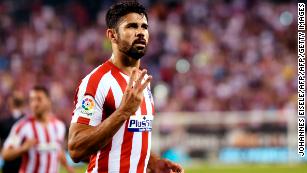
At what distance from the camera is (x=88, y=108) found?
5105 mm

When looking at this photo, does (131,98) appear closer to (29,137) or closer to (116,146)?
(116,146)

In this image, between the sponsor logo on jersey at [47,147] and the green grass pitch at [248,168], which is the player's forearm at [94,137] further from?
the green grass pitch at [248,168]

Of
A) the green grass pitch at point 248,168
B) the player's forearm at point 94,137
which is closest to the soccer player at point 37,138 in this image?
the player's forearm at point 94,137

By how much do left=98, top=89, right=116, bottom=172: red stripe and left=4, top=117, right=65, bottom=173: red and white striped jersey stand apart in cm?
416

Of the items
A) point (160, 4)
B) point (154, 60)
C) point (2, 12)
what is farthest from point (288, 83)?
point (2, 12)

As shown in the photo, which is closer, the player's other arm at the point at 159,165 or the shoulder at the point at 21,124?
the player's other arm at the point at 159,165

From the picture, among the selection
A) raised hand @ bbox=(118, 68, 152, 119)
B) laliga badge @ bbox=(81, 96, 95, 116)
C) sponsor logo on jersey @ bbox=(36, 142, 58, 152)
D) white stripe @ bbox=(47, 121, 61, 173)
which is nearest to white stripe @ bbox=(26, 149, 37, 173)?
sponsor logo on jersey @ bbox=(36, 142, 58, 152)

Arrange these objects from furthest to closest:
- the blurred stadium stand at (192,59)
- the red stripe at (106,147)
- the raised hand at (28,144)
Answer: the blurred stadium stand at (192,59) → the raised hand at (28,144) → the red stripe at (106,147)

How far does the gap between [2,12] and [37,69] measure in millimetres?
4106

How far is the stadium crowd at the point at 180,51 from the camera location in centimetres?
2161

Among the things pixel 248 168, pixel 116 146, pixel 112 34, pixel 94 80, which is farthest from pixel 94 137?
pixel 248 168

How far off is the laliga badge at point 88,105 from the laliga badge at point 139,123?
326mm

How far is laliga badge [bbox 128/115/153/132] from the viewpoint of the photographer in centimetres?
529

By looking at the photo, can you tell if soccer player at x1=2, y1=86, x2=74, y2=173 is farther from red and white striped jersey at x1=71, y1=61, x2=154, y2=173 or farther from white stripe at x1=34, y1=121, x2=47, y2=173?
red and white striped jersey at x1=71, y1=61, x2=154, y2=173
